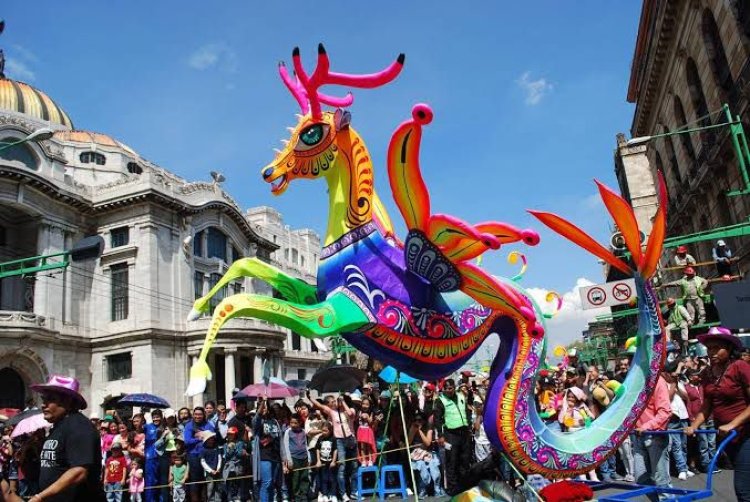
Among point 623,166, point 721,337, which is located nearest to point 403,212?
point 721,337

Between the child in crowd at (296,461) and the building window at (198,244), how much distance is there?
27137 mm

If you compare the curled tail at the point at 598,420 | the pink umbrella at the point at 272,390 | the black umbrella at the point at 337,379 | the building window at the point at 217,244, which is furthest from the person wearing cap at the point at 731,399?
the building window at the point at 217,244

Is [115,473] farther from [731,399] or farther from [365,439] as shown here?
[731,399]

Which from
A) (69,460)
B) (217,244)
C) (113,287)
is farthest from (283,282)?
(217,244)

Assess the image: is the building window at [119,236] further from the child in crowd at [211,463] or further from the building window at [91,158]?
the child in crowd at [211,463]

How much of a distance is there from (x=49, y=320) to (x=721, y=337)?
3056 cm

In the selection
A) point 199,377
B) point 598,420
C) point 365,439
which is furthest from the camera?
point 365,439

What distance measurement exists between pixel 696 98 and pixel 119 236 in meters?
29.3

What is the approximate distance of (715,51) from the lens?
20109mm

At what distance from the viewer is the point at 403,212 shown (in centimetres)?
495

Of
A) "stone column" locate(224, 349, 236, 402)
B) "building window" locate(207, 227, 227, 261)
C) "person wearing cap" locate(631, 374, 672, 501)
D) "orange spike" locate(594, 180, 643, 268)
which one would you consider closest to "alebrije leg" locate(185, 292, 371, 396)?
"orange spike" locate(594, 180, 643, 268)

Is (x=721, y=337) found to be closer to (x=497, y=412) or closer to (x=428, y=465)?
(x=497, y=412)

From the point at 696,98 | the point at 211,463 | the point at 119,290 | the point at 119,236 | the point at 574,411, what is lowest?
the point at 211,463

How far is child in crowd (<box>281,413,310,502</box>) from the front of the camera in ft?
33.9
